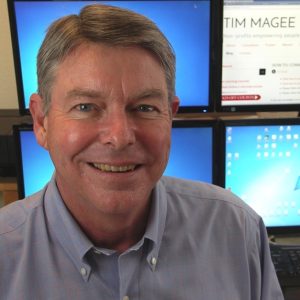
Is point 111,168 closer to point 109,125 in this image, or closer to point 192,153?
point 109,125

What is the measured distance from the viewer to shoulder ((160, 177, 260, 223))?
3.36ft

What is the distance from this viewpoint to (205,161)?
1335mm

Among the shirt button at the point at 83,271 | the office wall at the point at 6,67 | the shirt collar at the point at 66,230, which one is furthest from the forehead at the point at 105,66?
the office wall at the point at 6,67

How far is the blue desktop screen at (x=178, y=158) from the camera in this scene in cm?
129

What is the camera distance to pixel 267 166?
1373mm

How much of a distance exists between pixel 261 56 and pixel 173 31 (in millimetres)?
304

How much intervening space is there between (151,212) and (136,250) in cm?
11

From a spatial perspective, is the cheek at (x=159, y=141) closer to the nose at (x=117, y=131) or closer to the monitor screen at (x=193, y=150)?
the nose at (x=117, y=131)

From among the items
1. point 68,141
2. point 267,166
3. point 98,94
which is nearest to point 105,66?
point 98,94

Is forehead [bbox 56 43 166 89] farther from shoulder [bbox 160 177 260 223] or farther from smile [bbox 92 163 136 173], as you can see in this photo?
shoulder [bbox 160 177 260 223]

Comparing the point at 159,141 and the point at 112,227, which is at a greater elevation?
the point at 159,141

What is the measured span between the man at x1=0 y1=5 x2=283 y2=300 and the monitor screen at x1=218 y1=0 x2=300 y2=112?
42cm

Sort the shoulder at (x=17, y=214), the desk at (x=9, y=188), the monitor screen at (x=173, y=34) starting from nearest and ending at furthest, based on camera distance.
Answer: the shoulder at (x=17, y=214)
the monitor screen at (x=173, y=34)
the desk at (x=9, y=188)

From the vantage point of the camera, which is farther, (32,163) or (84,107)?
(32,163)
